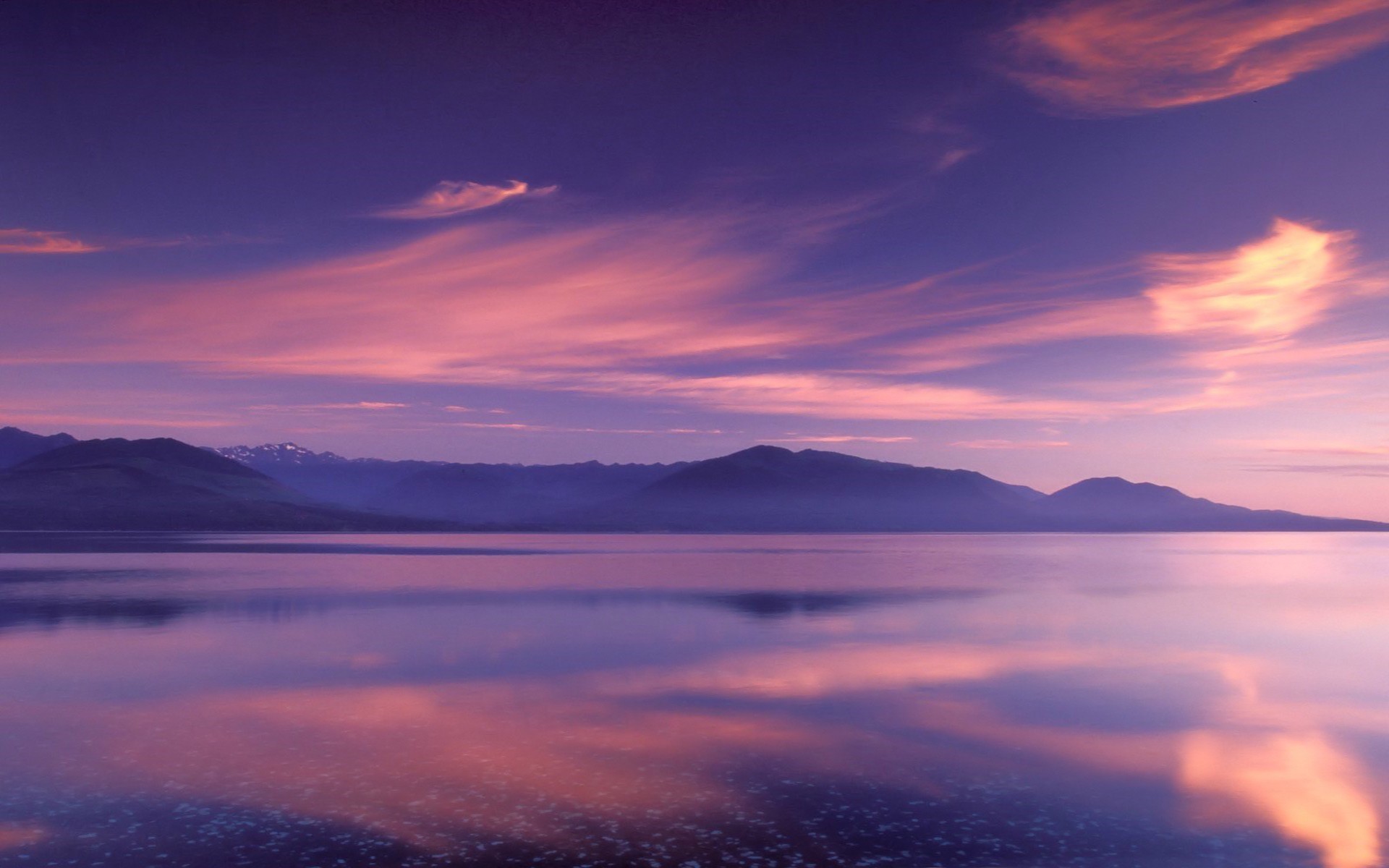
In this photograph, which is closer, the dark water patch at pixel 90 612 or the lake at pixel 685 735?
the lake at pixel 685 735

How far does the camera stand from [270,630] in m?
42.4

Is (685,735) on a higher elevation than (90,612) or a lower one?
higher

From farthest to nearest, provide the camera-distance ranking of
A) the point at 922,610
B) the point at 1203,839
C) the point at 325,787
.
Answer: the point at 922,610, the point at 325,787, the point at 1203,839

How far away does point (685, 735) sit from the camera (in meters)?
23.1

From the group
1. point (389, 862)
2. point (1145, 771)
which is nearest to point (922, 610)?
point (1145, 771)

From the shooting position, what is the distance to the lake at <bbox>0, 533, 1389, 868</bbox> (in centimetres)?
1550

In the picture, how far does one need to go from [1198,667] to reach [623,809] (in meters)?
26.0

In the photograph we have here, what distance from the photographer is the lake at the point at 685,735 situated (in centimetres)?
1550

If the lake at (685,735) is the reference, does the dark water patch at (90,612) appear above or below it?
below

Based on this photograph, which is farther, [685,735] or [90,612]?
[90,612]

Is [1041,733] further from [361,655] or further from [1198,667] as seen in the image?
[361,655]

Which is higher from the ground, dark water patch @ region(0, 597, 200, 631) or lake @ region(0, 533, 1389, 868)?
lake @ region(0, 533, 1389, 868)

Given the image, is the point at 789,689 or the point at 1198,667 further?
the point at 1198,667

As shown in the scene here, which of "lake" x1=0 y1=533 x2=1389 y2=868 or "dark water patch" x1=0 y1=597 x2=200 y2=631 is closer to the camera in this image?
"lake" x1=0 y1=533 x2=1389 y2=868
